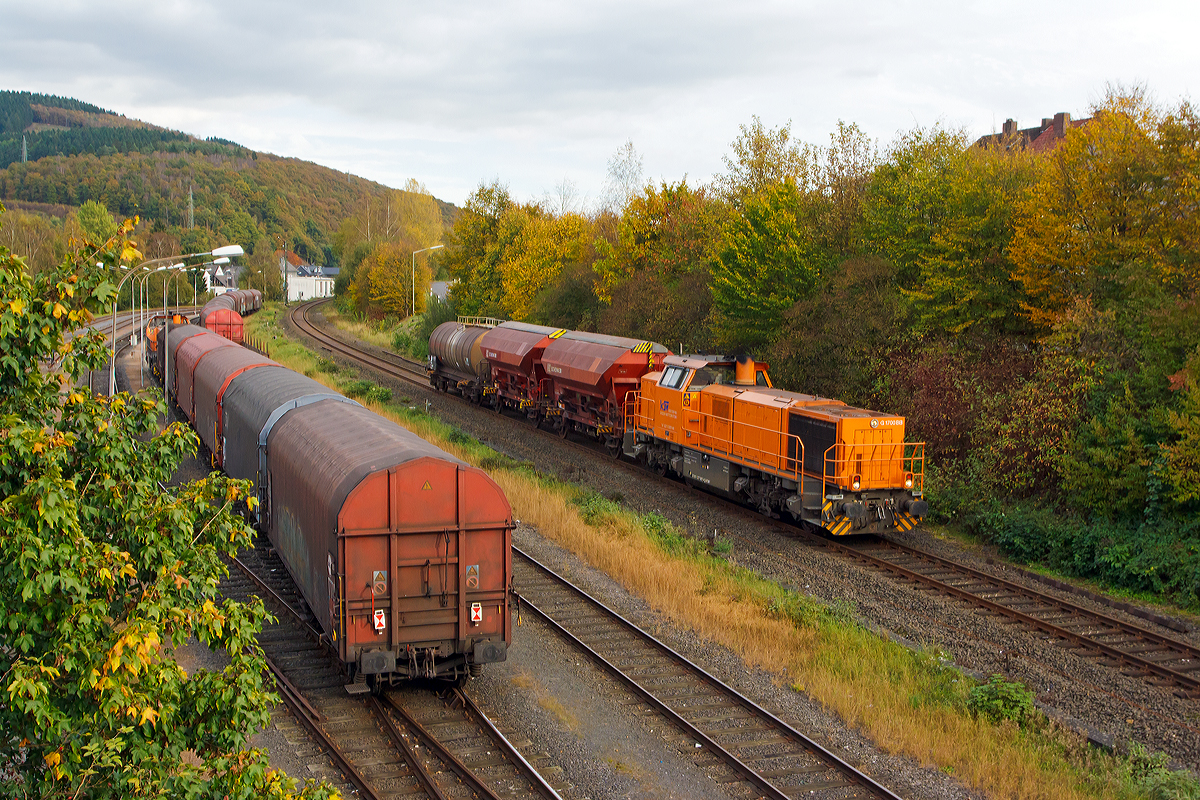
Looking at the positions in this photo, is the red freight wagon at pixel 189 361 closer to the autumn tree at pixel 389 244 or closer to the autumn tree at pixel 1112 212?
the autumn tree at pixel 1112 212

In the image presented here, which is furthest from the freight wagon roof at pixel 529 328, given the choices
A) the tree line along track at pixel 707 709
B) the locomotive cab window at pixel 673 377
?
the tree line along track at pixel 707 709

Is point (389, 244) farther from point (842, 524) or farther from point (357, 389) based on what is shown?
point (842, 524)

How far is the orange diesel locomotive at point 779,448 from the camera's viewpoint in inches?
782

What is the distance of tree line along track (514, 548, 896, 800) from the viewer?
10.3m

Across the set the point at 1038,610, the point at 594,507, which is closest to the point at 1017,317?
the point at 1038,610

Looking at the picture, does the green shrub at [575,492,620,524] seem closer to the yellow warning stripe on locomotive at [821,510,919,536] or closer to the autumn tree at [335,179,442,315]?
the yellow warning stripe on locomotive at [821,510,919,536]

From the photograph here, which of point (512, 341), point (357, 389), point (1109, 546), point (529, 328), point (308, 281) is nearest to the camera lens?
point (1109, 546)

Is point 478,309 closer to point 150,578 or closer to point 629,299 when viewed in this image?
point 629,299

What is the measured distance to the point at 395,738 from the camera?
11.0 metres

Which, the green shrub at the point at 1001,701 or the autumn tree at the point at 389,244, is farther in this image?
the autumn tree at the point at 389,244

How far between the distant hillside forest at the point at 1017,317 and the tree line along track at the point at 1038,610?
2.12 m

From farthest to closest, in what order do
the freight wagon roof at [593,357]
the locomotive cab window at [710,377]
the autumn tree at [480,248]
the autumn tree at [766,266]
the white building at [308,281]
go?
the white building at [308,281] < the autumn tree at [480,248] < the autumn tree at [766,266] < the freight wagon roof at [593,357] < the locomotive cab window at [710,377]

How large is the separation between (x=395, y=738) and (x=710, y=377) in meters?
15.8

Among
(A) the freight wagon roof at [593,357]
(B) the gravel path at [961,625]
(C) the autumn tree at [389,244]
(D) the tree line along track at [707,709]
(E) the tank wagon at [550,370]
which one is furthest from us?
(C) the autumn tree at [389,244]
